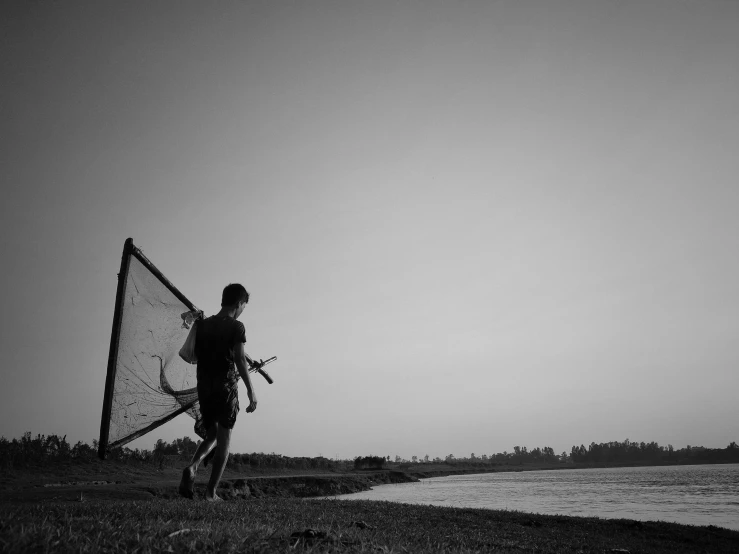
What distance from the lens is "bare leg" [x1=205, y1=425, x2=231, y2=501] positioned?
6.07 m

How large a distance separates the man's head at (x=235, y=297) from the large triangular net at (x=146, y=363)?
139 centimetres

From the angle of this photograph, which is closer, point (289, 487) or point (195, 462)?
point (195, 462)

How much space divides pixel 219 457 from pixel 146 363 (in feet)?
7.68

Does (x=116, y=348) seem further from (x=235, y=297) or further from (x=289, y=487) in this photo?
(x=289, y=487)

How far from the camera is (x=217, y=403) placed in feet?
20.6

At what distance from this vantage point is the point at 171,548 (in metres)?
2.60

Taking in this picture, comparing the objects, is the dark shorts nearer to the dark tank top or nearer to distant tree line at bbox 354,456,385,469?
the dark tank top

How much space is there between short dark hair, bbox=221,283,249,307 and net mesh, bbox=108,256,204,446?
1427mm

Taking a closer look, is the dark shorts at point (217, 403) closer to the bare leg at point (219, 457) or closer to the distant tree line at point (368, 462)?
the bare leg at point (219, 457)

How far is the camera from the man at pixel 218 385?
6.22m

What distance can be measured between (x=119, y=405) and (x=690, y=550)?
16419mm

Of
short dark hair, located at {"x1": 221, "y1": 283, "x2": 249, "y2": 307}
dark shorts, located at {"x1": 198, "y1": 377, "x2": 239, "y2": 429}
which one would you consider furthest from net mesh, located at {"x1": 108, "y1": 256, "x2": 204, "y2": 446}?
short dark hair, located at {"x1": 221, "y1": 283, "x2": 249, "y2": 307}

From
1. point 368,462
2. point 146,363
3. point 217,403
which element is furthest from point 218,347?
point 368,462

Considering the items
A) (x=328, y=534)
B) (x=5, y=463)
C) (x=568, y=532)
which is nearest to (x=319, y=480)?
(x=5, y=463)
